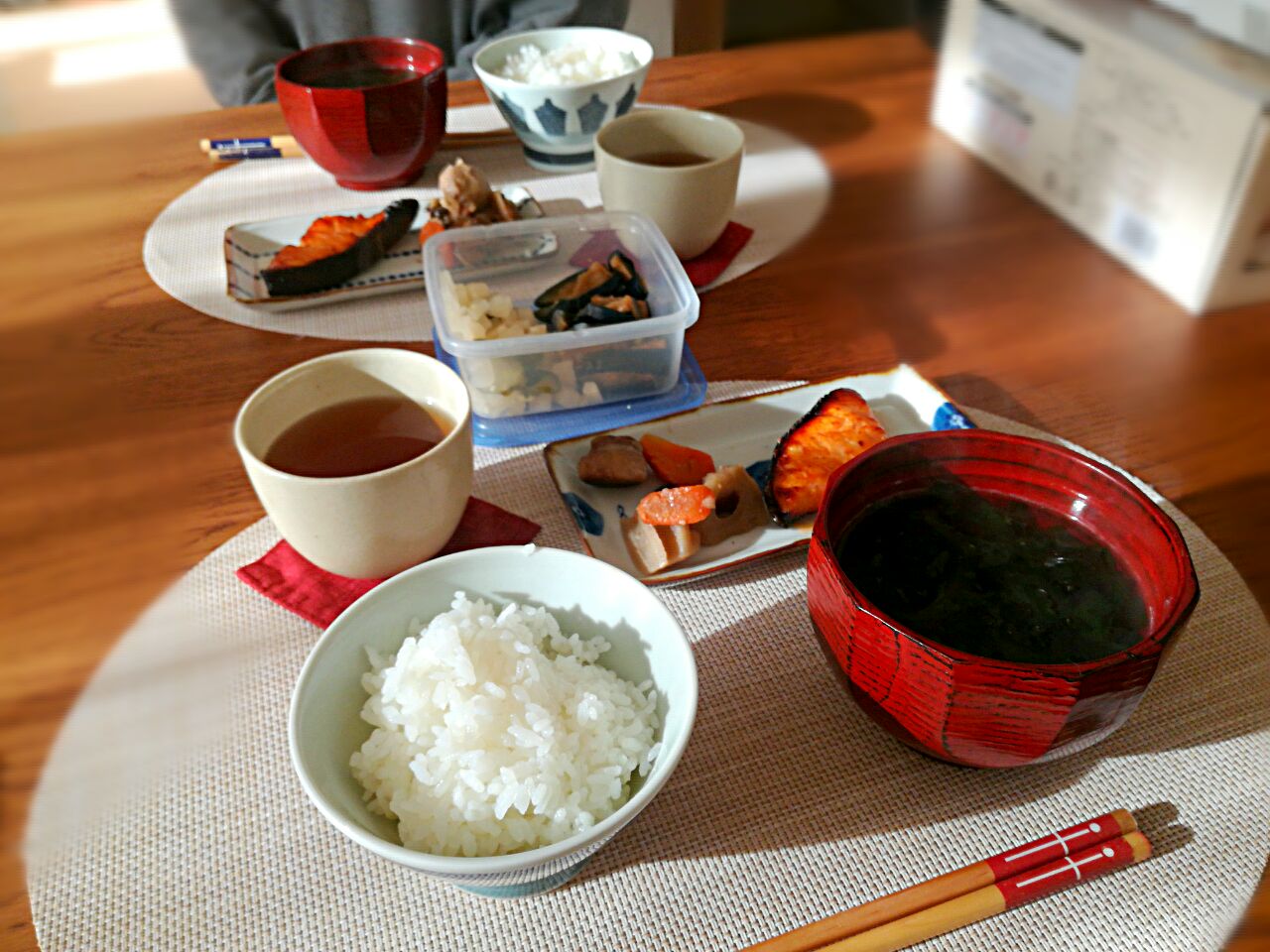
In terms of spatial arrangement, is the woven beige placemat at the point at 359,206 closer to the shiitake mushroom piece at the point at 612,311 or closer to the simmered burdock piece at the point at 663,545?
the shiitake mushroom piece at the point at 612,311

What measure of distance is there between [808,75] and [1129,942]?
3.18 ft

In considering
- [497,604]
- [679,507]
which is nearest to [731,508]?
[679,507]

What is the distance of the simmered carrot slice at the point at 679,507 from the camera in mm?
468

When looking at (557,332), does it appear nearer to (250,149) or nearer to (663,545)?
(663,545)

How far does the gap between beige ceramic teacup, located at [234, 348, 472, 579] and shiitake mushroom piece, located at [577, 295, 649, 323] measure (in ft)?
0.50

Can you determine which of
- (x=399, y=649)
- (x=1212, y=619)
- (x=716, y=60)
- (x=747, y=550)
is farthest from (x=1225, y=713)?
(x=716, y=60)

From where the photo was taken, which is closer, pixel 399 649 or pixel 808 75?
pixel 399 649

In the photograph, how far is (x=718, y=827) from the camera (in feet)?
1.24

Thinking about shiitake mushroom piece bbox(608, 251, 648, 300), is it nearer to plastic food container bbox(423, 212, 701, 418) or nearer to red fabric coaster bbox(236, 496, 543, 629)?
plastic food container bbox(423, 212, 701, 418)

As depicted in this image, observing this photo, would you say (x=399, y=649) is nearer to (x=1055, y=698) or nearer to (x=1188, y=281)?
(x=1055, y=698)

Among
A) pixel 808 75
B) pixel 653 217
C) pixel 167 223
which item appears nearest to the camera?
pixel 653 217

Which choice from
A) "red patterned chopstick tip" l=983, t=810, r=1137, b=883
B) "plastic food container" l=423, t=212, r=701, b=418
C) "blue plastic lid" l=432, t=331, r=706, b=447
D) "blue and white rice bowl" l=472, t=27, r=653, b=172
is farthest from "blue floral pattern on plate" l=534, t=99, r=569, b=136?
"red patterned chopstick tip" l=983, t=810, r=1137, b=883

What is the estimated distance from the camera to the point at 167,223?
858 mm

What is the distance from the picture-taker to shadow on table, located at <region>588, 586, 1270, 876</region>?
0.38 m
